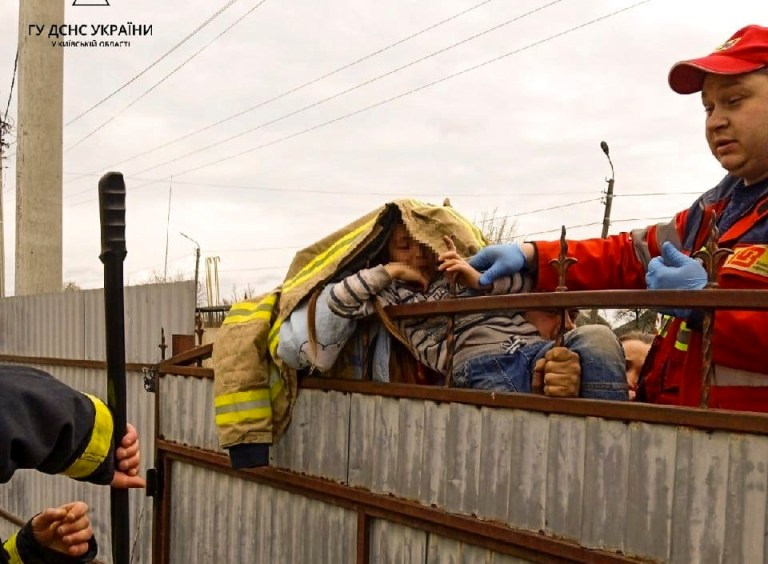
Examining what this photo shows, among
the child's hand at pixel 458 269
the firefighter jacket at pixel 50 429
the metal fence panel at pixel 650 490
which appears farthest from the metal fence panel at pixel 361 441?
the firefighter jacket at pixel 50 429

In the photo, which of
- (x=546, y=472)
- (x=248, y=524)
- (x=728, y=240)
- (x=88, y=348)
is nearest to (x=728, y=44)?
(x=728, y=240)

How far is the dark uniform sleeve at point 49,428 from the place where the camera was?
154 cm

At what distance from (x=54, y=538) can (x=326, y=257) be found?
1624 mm

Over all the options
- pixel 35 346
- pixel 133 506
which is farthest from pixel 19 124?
pixel 133 506

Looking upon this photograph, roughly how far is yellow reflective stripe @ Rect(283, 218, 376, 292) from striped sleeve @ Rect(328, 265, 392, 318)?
0.19 meters

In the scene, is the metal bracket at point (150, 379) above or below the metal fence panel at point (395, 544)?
above

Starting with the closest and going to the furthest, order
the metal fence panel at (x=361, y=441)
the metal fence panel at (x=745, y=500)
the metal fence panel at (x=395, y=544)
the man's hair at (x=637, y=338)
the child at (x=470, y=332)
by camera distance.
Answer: the metal fence panel at (x=745, y=500) < the child at (x=470, y=332) < the metal fence panel at (x=395, y=544) < the metal fence panel at (x=361, y=441) < the man's hair at (x=637, y=338)

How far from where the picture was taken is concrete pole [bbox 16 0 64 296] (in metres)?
10.4

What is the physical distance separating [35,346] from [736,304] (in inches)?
277

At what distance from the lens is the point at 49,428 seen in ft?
5.36

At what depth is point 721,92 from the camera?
93.0 inches

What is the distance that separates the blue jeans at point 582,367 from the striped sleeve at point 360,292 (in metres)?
0.45

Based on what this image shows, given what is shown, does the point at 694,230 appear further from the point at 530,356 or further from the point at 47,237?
the point at 47,237

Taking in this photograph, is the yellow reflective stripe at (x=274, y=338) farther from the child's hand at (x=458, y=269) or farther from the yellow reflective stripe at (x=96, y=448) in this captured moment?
the yellow reflective stripe at (x=96, y=448)
